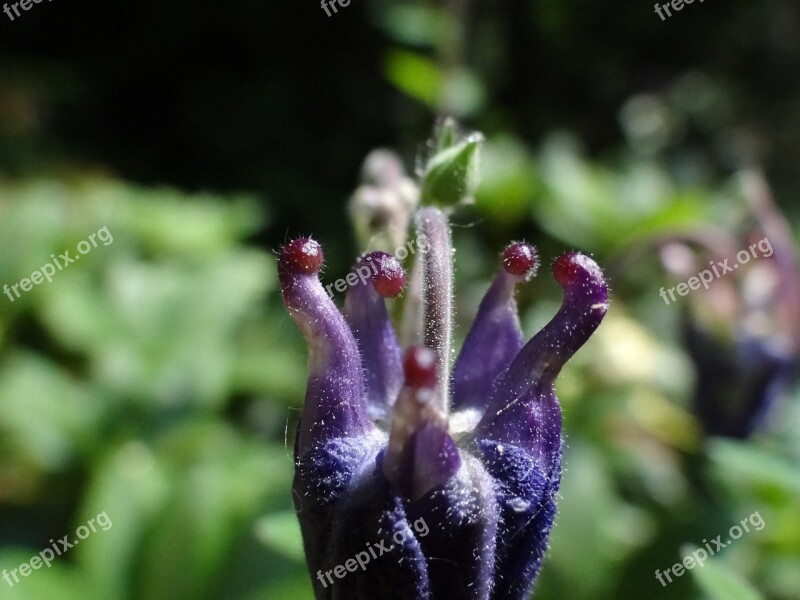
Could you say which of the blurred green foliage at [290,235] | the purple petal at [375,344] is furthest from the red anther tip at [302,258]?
the blurred green foliage at [290,235]

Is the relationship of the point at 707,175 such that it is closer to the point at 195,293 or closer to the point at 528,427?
the point at 195,293

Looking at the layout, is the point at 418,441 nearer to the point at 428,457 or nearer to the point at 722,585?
the point at 428,457

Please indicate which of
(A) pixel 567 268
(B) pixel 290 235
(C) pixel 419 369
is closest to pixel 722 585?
(A) pixel 567 268

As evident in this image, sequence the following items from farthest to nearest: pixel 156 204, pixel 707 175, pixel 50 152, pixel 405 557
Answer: pixel 707 175
pixel 50 152
pixel 156 204
pixel 405 557

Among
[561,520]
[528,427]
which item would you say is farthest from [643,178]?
[528,427]

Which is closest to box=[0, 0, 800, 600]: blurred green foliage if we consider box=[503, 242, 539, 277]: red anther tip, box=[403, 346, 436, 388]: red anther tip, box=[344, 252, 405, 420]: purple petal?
box=[344, 252, 405, 420]: purple petal

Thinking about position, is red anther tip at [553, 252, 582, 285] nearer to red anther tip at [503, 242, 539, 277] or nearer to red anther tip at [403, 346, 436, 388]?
red anther tip at [503, 242, 539, 277]

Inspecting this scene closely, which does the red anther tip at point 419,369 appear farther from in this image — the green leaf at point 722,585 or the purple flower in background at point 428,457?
the green leaf at point 722,585
